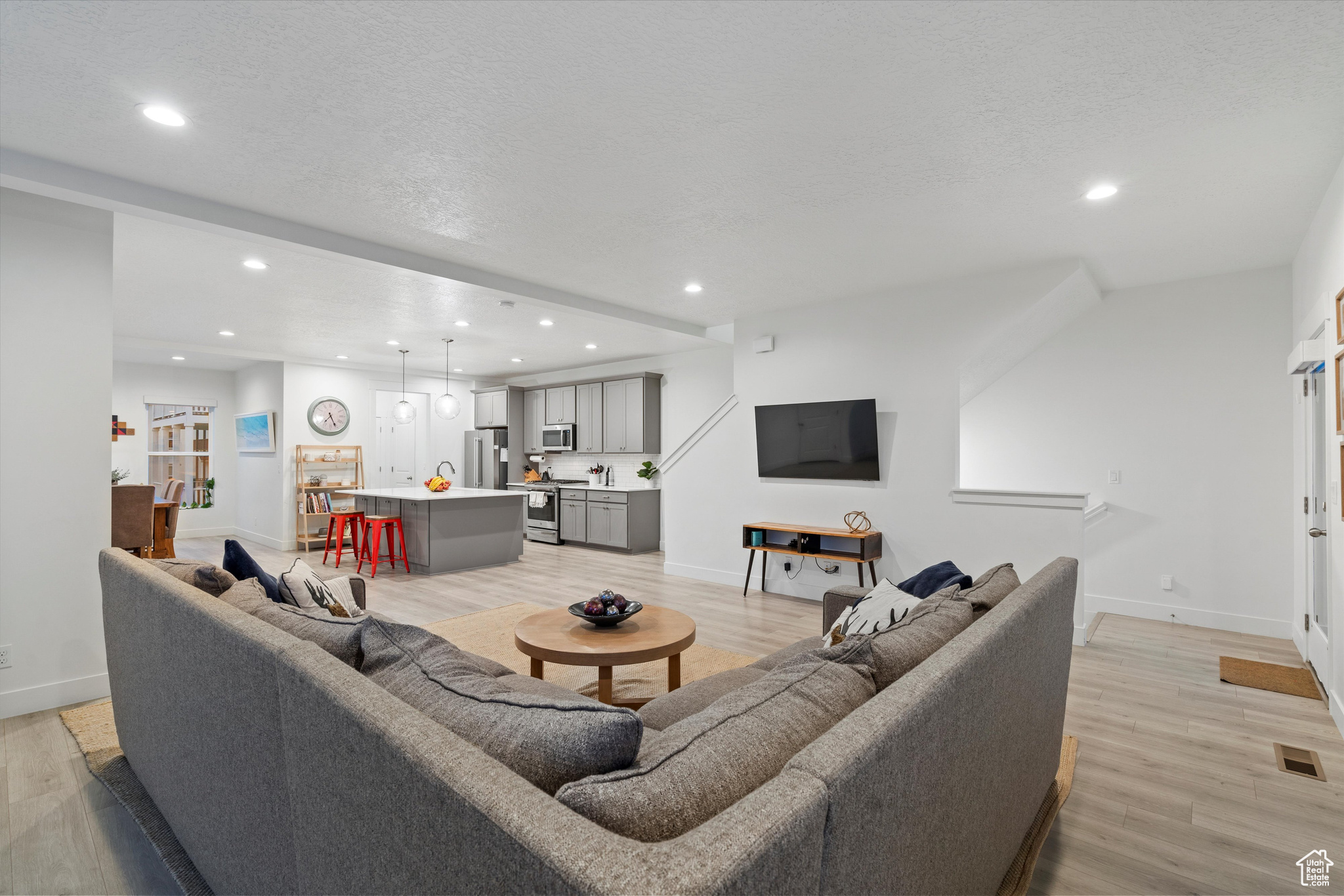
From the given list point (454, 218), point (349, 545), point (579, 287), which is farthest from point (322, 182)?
point (349, 545)

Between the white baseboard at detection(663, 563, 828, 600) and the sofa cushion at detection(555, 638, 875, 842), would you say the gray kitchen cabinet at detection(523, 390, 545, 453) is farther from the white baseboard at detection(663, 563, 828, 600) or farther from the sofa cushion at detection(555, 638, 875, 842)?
the sofa cushion at detection(555, 638, 875, 842)

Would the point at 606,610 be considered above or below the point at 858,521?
below

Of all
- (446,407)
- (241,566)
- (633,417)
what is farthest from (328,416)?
(241,566)

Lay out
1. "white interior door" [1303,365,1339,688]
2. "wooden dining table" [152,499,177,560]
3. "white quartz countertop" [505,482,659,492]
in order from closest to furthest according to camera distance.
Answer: "white interior door" [1303,365,1339,688] < "wooden dining table" [152,499,177,560] < "white quartz countertop" [505,482,659,492]

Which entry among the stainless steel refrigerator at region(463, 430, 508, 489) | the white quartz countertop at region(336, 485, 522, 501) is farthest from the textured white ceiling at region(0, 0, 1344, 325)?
the stainless steel refrigerator at region(463, 430, 508, 489)

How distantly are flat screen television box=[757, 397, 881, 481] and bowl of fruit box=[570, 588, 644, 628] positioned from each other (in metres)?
2.74

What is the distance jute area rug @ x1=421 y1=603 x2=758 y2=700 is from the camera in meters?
3.44

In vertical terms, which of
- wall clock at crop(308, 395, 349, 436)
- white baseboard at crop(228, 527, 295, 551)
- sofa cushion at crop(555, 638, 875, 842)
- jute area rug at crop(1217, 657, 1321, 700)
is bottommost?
jute area rug at crop(1217, 657, 1321, 700)

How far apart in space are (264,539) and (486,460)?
10.4 ft

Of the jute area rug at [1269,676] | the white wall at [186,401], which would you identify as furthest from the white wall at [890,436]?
the white wall at [186,401]

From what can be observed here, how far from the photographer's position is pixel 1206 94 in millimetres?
2285

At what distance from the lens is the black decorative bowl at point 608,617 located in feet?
9.68

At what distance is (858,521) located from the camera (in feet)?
17.0

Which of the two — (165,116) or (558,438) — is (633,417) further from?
(165,116)
